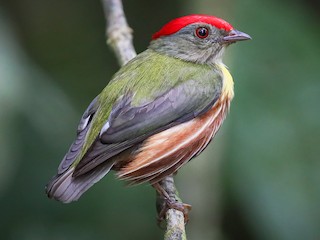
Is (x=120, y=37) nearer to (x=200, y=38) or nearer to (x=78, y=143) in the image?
(x=200, y=38)

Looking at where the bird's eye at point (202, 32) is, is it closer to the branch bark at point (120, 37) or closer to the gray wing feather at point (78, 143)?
the branch bark at point (120, 37)

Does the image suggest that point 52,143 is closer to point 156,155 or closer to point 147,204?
point 147,204

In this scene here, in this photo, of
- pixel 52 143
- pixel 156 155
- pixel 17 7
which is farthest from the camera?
pixel 17 7

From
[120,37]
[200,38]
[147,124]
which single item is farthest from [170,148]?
[120,37]

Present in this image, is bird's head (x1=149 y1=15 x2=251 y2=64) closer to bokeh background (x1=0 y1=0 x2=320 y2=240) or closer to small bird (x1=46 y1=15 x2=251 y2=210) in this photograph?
small bird (x1=46 y1=15 x2=251 y2=210)

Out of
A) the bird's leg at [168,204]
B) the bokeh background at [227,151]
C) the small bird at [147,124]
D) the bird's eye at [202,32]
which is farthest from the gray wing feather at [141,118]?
the bokeh background at [227,151]

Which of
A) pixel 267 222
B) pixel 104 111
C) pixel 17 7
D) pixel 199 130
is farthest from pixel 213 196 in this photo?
pixel 17 7

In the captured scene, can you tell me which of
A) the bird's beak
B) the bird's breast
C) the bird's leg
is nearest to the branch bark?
the bird's leg
